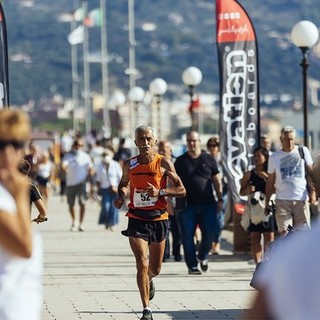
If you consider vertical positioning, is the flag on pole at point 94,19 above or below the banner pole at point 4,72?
above

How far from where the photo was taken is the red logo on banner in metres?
18.2

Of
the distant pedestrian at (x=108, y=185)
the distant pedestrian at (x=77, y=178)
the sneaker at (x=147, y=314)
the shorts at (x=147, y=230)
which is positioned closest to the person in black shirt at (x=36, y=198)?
the shorts at (x=147, y=230)

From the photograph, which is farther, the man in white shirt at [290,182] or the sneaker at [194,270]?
the sneaker at [194,270]

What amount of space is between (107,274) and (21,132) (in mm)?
11017

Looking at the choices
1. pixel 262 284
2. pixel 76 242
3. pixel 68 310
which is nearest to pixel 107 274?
pixel 68 310

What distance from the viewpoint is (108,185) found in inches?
985

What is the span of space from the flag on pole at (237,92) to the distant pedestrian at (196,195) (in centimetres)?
146

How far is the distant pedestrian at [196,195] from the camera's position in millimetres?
15828

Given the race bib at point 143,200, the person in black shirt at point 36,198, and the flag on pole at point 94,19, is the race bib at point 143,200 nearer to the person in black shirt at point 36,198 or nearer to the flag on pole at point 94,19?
the person in black shirt at point 36,198

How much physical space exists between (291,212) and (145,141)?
330cm

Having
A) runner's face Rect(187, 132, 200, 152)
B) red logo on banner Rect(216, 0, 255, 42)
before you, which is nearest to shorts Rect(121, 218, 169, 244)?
runner's face Rect(187, 132, 200, 152)

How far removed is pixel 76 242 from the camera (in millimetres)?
22359

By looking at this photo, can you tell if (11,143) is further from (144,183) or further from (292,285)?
(144,183)

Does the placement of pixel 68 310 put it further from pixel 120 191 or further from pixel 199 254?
pixel 199 254
